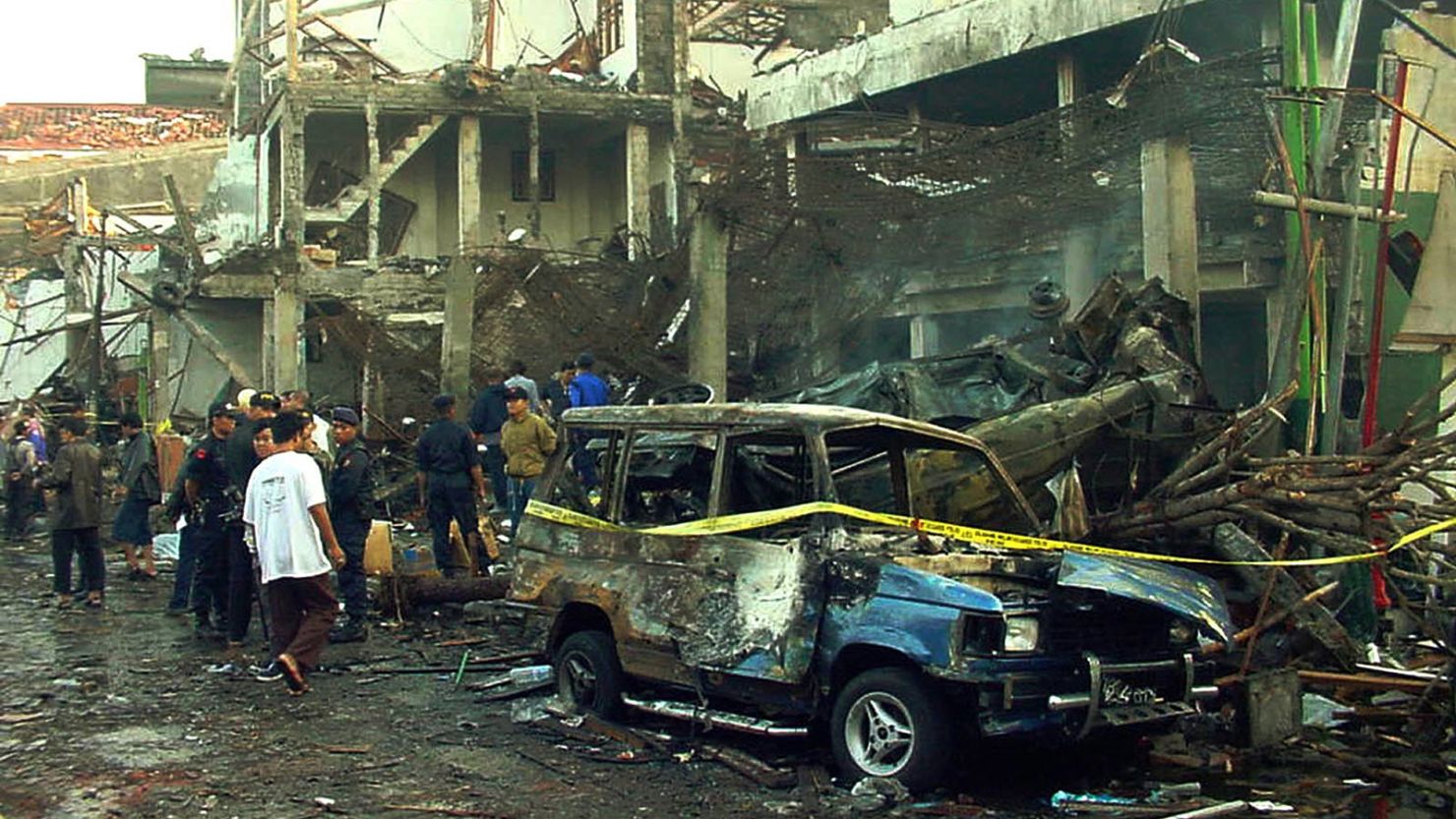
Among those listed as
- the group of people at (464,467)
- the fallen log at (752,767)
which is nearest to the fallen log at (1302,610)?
the fallen log at (752,767)

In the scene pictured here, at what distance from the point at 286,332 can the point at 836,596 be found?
17.2 metres

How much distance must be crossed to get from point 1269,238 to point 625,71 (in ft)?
47.2

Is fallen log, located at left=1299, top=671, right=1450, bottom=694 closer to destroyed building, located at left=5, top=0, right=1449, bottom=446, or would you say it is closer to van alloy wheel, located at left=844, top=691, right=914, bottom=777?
destroyed building, located at left=5, top=0, right=1449, bottom=446

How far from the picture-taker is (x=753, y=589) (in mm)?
6938

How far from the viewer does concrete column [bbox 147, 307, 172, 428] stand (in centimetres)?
2530

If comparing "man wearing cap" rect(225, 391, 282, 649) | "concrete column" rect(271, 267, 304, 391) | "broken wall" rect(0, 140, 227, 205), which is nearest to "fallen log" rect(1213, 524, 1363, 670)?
"man wearing cap" rect(225, 391, 282, 649)

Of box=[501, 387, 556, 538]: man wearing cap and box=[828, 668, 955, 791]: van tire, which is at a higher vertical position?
box=[501, 387, 556, 538]: man wearing cap

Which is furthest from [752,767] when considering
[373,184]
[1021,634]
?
[373,184]

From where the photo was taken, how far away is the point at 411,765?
730 cm

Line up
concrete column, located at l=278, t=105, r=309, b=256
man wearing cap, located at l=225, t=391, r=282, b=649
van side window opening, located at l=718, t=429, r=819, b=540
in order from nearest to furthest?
van side window opening, located at l=718, t=429, r=819, b=540 → man wearing cap, located at l=225, t=391, r=282, b=649 → concrete column, located at l=278, t=105, r=309, b=256

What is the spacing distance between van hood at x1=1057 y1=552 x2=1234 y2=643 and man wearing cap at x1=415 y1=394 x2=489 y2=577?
6215mm

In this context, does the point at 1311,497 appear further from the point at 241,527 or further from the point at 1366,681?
the point at 241,527

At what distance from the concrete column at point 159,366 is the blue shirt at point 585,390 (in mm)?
13145

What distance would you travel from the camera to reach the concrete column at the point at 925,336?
19828 mm
